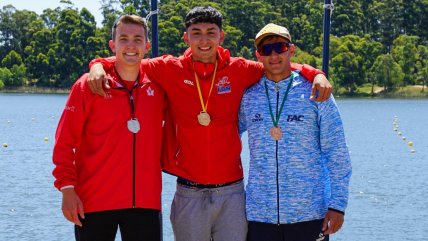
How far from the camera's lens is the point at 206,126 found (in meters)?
4.57

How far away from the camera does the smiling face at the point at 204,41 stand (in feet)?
15.0

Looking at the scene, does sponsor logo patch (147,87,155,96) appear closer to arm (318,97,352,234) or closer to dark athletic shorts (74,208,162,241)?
dark athletic shorts (74,208,162,241)

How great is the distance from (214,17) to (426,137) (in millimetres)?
29523

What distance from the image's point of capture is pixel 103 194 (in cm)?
438

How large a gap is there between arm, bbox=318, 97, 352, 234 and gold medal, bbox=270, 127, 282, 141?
0.26 meters

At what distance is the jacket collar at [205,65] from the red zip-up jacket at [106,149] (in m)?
0.39

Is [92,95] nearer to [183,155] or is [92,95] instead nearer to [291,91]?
[183,155]

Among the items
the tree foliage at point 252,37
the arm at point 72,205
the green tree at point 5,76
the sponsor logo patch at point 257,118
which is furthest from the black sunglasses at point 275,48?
the green tree at point 5,76

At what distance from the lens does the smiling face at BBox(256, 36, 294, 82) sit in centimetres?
452

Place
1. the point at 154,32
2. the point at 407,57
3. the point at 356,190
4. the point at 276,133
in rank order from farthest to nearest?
the point at 407,57
the point at 356,190
the point at 154,32
the point at 276,133

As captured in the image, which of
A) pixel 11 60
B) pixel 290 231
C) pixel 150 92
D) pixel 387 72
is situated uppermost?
pixel 11 60

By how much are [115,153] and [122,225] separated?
0.45 meters

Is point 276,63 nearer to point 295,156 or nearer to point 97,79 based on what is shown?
point 295,156

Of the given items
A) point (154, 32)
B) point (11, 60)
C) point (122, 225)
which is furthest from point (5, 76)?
point (122, 225)
